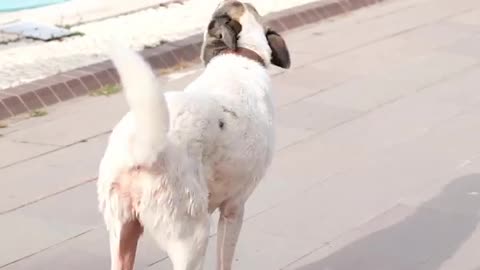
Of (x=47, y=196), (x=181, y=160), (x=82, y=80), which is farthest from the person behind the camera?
(x=82, y=80)

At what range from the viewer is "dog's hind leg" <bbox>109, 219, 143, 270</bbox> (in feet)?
13.1

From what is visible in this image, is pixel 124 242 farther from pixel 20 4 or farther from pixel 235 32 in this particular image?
pixel 20 4

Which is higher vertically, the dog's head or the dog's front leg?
the dog's head

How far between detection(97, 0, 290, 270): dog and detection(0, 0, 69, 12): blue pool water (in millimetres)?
7314

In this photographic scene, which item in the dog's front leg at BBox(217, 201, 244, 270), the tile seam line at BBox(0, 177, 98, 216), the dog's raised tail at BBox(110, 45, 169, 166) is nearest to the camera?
the dog's raised tail at BBox(110, 45, 169, 166)

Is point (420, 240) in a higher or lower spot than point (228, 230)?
lower

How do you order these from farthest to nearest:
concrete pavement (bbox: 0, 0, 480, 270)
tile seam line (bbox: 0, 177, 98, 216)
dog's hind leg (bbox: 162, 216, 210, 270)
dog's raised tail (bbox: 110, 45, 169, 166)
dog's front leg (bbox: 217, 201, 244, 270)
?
tile seam line (bbox: 0, 177, 98, 216), concrete pavement (bbox: 0, 0, 480, 270), dog's front leg (bbox: 217, 201, 244, 270), dog's hind leg (bbox: 162, 216, 210, 270), dog's raised tail (bbox: 110, 45, 169, 166)

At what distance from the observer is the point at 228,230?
4551 millimetres

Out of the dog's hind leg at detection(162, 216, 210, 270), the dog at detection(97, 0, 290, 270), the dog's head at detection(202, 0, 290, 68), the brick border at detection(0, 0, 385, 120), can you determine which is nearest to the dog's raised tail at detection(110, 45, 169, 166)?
the dog at detection(97, 0, 290, 270)

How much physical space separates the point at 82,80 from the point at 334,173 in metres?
2.73

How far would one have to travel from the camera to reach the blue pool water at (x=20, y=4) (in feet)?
37.4

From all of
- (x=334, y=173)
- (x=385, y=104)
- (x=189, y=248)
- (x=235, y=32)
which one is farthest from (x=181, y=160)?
(x=385, y=104)

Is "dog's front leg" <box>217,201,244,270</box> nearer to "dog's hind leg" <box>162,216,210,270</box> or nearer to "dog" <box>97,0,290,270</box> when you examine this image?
"dog" <box>97,0,290,270</box>

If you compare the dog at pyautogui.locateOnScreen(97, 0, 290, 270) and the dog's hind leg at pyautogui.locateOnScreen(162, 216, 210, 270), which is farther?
the dog's hind leg at pyautogui.locateOnScreen(162, 216, 210, 270)
